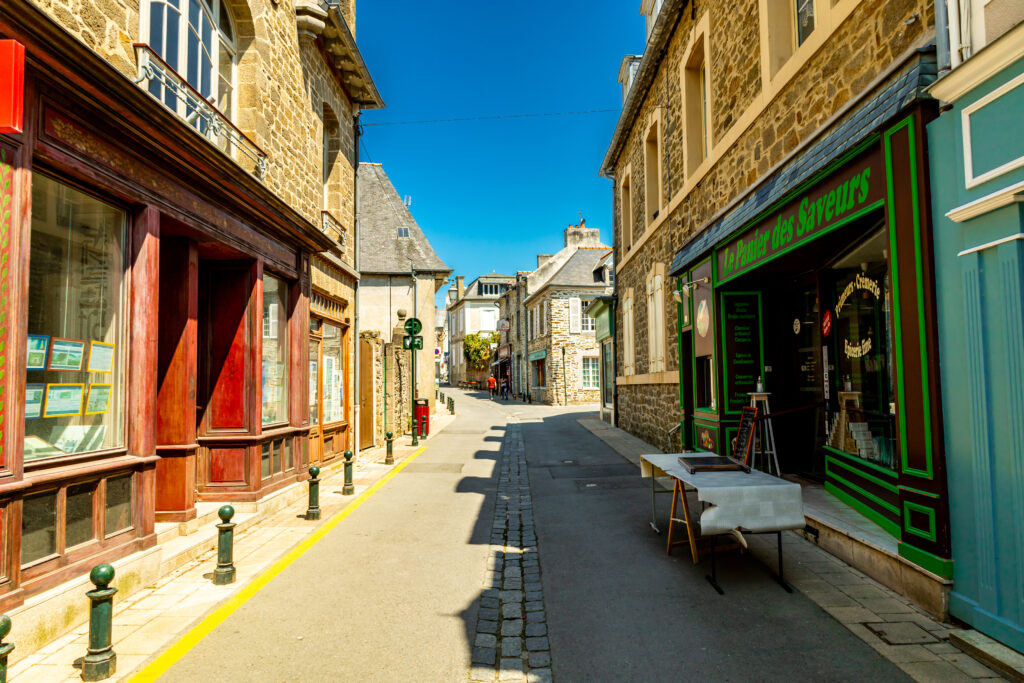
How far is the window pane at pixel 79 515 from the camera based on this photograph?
14.7 ft

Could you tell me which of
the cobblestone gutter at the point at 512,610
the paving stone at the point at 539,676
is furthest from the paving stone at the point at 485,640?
the paving stone at the point at 539,676

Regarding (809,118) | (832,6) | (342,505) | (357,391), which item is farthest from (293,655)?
(357,391)

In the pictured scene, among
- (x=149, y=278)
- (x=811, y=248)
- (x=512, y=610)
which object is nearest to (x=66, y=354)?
(x=149, y=278)

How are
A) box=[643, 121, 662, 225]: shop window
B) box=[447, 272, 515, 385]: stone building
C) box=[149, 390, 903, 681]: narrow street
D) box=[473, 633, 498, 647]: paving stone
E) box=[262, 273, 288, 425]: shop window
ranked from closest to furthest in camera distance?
box=[149, 390, 903, 681]: narrow street
box=[473, 633, 498, 647]: paving stone
box=[262, 273, 288, 425]: shop window
box=[643, 121, 662, 225]: shop window
box=[447, 272, 515, 385]: stone building

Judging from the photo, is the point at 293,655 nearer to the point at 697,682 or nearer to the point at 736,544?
the point at 697,682

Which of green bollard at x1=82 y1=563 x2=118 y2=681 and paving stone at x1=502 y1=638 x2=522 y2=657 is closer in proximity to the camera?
green bollard at x1=82 y1=563 x2=118 y2=681

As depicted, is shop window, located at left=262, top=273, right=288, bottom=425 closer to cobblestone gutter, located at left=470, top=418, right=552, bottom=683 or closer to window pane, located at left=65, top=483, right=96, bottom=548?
cobblestone gutter, located at left=470, top=418, right=552, bottom=683

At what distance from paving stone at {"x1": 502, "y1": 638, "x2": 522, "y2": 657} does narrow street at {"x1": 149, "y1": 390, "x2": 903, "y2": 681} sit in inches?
0.5

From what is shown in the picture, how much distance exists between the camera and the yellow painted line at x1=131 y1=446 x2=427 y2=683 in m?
3.67

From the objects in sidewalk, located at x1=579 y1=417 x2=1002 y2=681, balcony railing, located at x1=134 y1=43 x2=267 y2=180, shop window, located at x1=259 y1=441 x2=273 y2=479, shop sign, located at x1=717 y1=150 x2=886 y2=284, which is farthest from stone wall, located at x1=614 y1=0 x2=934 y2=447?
shop window, located at x1=259 y1=441 x2=273 y2=479

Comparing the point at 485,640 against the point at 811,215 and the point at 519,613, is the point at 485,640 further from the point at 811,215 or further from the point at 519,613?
the point at 811,215

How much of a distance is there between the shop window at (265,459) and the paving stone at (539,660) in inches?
202

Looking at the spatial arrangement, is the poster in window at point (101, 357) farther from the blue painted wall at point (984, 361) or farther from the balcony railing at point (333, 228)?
the balcony railing at point (333, 228)

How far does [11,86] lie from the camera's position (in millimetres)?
3527
